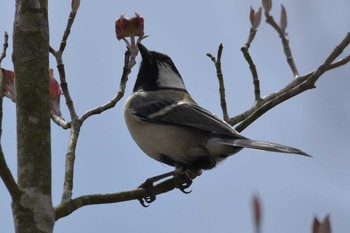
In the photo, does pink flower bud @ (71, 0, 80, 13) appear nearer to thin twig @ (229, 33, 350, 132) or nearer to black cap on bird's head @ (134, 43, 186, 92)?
thin twig @ (229, 33, 350, 132)

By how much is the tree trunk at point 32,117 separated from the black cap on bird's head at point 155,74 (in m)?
2.18

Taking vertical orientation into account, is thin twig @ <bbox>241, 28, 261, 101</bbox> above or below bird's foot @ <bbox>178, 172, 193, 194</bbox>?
above

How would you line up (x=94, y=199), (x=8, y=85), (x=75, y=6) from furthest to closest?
(x=75, y=6), (x=8, y=85), (x=94, y=199)

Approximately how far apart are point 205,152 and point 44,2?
5.12ft

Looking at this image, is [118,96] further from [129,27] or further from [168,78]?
[168,78]

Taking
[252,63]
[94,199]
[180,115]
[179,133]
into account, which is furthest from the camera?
[180,115]

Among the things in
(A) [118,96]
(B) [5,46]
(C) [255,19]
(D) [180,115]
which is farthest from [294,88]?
(B) [5,46]

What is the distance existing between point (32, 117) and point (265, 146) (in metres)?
1.28

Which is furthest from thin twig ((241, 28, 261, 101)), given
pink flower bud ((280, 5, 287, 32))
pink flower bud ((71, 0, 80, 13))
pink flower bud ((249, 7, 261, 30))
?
pink flower bud ((71, 0, 80, 13))

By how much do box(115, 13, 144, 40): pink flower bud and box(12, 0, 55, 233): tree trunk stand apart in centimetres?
95

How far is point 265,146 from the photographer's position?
2744 millimetres

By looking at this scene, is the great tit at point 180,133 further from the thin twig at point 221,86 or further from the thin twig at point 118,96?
the thin twig at point 118,96

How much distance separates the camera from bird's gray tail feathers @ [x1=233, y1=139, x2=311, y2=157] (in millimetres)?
2393

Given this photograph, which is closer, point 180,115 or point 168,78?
point 180,115
